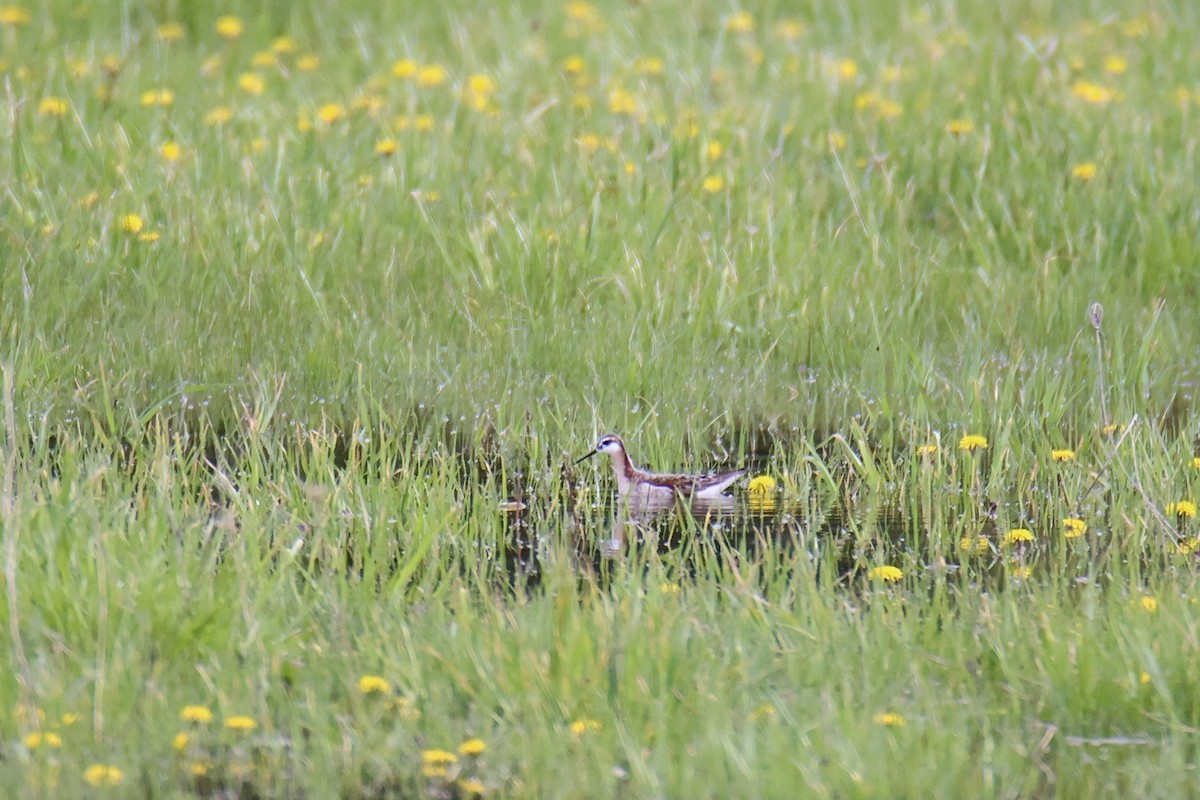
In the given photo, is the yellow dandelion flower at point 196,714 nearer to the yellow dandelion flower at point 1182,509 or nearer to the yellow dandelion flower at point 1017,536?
the yellow dandelion flower at point 1017,536

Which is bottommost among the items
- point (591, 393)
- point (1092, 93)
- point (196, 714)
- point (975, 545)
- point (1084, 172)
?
point (975, 545)

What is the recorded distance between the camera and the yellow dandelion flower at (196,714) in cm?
313

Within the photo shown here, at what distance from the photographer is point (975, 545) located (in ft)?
14.4

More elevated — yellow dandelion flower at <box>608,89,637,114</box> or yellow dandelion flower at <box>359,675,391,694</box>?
yellow dandelion flower at <box>608,89,637,114</box>

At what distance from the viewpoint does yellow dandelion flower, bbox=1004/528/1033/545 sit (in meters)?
4.32

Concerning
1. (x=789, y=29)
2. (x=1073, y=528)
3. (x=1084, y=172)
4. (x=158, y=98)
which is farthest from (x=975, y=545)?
(x=789, y=29)

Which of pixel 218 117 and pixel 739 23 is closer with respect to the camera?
pixel 218 117

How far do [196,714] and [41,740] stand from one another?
0.90 ft

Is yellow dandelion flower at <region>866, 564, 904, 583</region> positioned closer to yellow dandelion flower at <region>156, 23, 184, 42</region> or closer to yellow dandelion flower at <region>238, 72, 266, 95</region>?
yellow dandelion flower at <region>238, 72, 266, 95</region>

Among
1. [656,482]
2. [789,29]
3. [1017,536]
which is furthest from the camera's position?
[789,29]

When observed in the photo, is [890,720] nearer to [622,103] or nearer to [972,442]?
[972,442]

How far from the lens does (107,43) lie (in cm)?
808

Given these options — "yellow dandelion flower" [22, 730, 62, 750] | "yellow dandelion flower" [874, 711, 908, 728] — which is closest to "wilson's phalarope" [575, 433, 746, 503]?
"yellow dandelion flower" [874, 711, 908, 728]

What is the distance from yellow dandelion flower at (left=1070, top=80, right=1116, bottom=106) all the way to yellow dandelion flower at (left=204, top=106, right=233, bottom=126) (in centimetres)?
355
